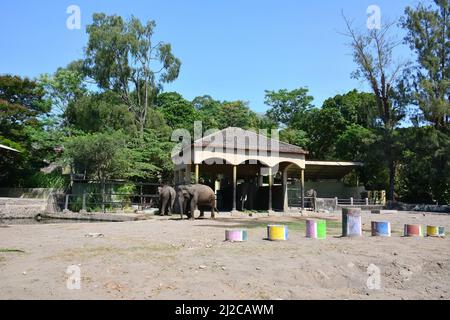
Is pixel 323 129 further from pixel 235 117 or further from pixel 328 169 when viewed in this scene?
pixel 235 117

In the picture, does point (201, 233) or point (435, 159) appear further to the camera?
point (435, 159)

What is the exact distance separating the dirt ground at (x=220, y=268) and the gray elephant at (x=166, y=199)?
1076cm

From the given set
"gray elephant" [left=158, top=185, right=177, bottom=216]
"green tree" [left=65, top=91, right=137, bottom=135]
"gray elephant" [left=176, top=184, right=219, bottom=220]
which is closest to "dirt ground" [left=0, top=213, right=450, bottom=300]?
"gray elephant" [left=176, top=184, right=219, bottom=220]

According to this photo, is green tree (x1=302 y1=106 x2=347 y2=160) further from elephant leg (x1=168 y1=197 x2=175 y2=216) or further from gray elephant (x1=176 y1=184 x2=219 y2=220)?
gray elephant (x1=176 y1=184 x2=219 y2=220)

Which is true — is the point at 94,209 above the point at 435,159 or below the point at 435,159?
below

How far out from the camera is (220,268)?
808cm

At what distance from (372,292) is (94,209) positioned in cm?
2118

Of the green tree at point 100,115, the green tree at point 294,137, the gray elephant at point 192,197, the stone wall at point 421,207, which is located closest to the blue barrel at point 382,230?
the gray elephant at point 192,197

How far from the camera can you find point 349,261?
902 centimetres

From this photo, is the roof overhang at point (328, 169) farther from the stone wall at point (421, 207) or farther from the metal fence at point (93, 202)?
the metal fence at point (93, 202)

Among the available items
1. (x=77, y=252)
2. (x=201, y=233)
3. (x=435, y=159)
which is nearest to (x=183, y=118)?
(x=435, y=159)

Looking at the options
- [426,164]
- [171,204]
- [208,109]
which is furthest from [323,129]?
[171,204]

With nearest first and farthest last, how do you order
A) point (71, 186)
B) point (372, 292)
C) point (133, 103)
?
point (372, 292) < point (71, 186) < point (133, 103)
